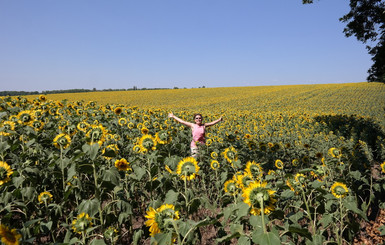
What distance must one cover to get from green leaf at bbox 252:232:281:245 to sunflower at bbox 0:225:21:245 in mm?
1422

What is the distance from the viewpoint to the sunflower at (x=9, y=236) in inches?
50.7

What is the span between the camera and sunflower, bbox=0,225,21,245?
1287mm

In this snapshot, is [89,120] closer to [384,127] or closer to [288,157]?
[288,157]

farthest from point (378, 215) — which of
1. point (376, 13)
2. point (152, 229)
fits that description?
point (376, 13)

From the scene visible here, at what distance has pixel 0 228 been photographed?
1278mm

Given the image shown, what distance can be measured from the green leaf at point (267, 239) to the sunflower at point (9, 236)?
142cm

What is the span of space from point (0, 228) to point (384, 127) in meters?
15.0

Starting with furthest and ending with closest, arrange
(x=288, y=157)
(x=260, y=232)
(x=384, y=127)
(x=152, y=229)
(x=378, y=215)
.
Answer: (x=384, y=127), (x=288, y=157), (x=378, y=215), (x=152, y=229), (x=260, y=232)

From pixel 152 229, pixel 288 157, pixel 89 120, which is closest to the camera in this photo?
pixel 152 229

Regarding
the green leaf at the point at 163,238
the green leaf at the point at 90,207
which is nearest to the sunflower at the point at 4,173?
the green leaf at the point at 90,207

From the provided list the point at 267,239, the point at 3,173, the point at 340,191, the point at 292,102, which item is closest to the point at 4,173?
the point at 3,173

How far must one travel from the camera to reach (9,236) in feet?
4.34

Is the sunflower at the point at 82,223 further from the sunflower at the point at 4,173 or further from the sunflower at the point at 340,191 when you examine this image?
the sunflower at the point at 340,191

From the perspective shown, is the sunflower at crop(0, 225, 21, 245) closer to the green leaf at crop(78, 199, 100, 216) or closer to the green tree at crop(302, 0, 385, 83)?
the green leaf at crop(78, 199, 100, 216)
